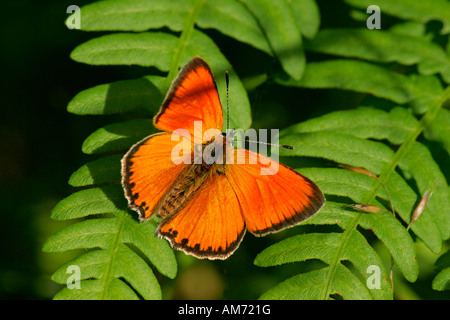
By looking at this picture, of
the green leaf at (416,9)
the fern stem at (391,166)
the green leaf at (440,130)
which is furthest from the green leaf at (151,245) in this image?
the green leaf at (416,9)

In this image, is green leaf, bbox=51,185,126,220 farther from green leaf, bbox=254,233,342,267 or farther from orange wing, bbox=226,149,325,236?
green leaf, bbox=254,233,342,267

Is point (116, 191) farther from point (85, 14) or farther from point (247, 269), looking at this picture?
point (247, 269)

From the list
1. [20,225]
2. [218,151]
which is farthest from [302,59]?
[20,225]

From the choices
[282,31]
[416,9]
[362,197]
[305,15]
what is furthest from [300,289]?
[416,9]

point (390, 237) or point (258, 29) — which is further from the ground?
point (258, 29)

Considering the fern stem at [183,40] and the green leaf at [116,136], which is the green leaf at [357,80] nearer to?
the fern stem at [183,40]

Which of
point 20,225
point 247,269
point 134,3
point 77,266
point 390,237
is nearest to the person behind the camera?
point 77,266
